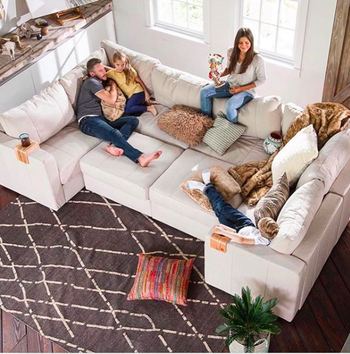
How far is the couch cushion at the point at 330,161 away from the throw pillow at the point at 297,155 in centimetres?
6

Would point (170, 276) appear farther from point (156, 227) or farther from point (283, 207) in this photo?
point (283, 207)

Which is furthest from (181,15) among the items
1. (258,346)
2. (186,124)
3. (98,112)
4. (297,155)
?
(258,346)

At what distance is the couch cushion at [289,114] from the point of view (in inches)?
183

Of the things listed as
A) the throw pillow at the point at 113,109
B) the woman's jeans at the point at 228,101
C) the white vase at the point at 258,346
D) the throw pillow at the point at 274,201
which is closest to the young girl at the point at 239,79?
the woman's jeans at the point at 228,101

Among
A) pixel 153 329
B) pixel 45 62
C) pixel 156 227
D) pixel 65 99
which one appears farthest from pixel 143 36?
pixel 153 329

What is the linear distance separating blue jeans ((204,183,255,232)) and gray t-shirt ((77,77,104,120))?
1519mm

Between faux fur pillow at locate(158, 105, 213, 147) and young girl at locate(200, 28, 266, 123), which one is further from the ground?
young girl at locate(200, 28, 266, 123)

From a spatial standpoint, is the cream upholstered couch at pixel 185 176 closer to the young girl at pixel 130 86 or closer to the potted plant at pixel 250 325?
the young girl at pixel 130 86

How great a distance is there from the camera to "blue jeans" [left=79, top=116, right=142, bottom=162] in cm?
489

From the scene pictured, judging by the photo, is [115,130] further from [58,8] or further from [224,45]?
[58,8]

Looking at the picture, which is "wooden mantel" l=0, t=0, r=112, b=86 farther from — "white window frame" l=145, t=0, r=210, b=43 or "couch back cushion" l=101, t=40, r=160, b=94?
"couch back cushion" l=101, t=40, r=160, b=94

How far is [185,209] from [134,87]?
1.53 m

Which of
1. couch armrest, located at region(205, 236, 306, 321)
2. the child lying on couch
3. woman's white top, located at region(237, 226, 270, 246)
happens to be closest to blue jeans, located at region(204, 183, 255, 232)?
the child lying on couch

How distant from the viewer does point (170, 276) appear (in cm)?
422
